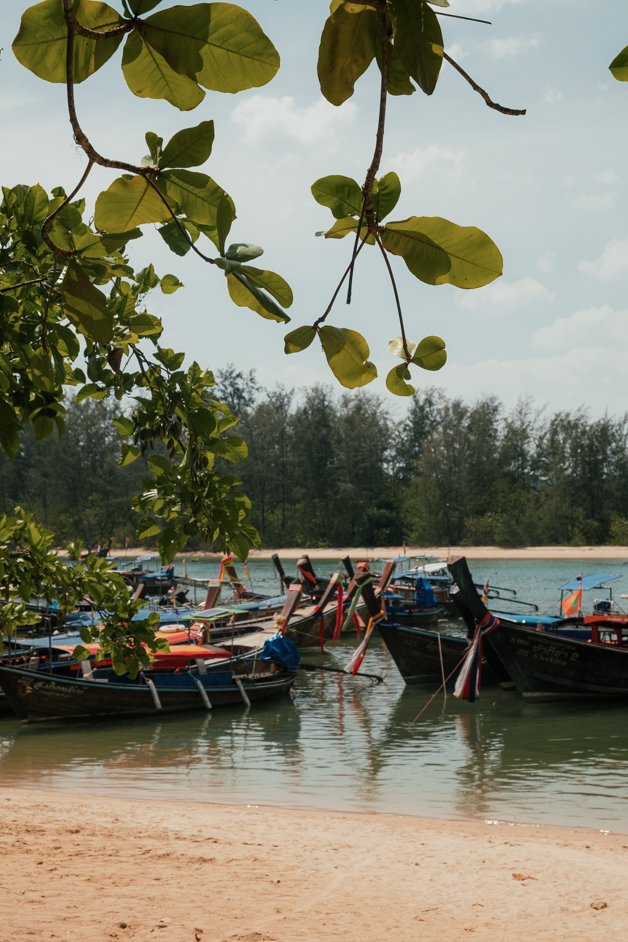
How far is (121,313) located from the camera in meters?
3.12

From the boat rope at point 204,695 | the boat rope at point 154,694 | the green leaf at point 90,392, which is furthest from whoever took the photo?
the boat rope at point 204,695

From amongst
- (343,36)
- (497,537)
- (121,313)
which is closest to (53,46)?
(343,36)

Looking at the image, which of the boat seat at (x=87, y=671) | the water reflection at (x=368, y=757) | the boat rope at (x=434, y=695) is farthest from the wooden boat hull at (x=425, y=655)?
the boat seat at (x=87, y=671)

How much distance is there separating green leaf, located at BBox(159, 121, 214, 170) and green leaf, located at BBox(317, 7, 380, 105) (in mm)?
148

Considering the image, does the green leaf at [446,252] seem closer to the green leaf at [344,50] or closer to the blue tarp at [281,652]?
the green leaf at [344,50]

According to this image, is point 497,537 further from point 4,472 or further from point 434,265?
point 434,265

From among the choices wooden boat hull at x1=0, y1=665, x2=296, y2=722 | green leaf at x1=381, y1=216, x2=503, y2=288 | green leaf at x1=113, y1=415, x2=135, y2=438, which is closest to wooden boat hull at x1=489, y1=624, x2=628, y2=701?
wooden boat hull at x1=0, y1=665, x2=296, y2=722

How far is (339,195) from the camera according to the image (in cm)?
116

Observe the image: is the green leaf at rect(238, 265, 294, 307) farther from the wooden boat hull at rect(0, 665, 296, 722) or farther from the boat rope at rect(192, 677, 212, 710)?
the boat rope at rect(192, 677, 212, 710)

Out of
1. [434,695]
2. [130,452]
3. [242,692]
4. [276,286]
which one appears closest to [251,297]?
[276,286]

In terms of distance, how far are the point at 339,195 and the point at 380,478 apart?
68139 millimetres

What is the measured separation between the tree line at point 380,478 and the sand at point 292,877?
53.0 meters

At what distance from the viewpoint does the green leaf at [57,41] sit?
1110 mm

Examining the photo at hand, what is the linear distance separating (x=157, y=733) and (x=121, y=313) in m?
13.2
